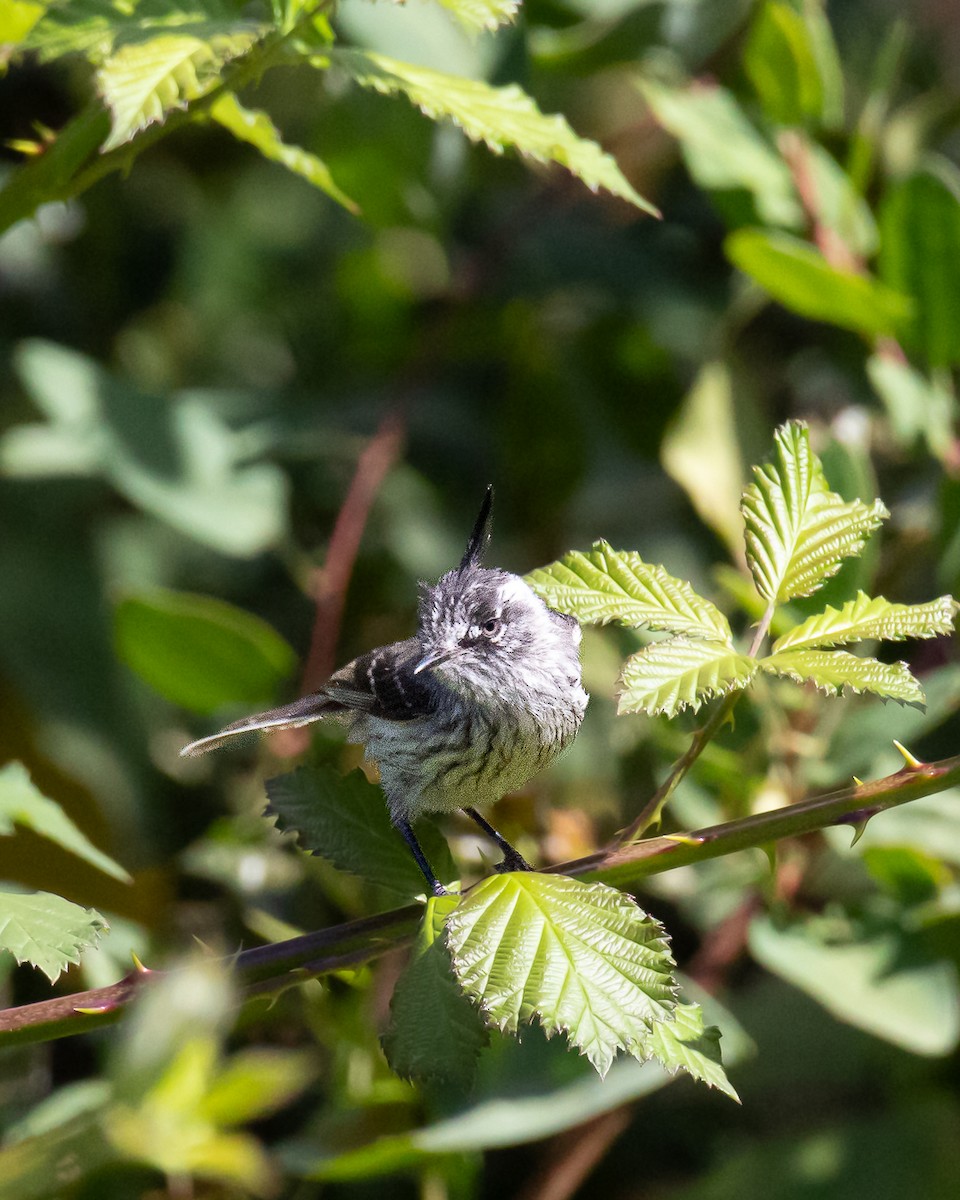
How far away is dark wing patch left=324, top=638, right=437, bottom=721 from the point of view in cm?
190

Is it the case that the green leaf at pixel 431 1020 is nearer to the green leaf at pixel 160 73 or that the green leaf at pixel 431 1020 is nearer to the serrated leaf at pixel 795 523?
the serrated leaf at pixel 795 523

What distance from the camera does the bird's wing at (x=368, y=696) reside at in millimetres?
1791

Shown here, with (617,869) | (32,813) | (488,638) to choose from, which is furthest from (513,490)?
(617,869)

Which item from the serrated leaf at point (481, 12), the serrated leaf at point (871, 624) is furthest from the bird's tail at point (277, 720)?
the serrated leaf at point (481, 12)

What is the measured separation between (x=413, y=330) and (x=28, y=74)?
38.4 inches

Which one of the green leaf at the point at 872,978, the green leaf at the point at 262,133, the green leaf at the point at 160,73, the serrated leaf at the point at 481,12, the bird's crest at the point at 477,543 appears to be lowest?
the green leaf at the point at 872,978

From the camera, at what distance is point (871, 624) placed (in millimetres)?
1207

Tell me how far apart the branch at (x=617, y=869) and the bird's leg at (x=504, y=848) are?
54 centimetres

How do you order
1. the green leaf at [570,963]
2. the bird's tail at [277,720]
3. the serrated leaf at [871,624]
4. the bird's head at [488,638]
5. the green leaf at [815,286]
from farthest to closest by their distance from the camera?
the bird's head at [488,638] → the green leaf at [815,286] → the bird's tail at [277,720] → the serrated leaf at [871,624] → the green leaf at [570,963]

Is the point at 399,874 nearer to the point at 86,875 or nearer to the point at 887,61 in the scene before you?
the point at 86,875

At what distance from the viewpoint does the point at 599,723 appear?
2.42m

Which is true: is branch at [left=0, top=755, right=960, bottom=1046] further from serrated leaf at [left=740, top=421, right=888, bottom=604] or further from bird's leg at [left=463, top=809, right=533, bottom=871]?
bird's leg at [left=463, top=809, right=533, bottom=871]

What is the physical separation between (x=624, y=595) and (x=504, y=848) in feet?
2.51

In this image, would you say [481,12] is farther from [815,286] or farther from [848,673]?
[815,286]
